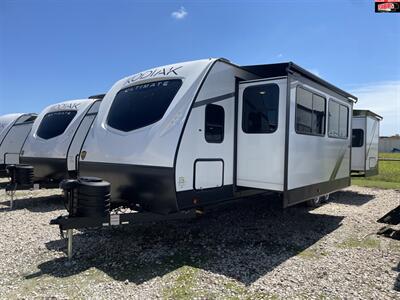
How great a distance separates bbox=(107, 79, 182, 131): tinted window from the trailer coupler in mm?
1384

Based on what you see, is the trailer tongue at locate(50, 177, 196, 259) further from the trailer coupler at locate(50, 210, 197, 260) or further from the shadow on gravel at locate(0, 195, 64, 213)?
the shadow on gravel at locate(0, 195, 64, 213)

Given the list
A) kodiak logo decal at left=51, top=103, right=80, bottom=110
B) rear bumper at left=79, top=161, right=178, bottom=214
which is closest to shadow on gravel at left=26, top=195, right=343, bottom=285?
rear bumper at left=79, top=161, right=178, bottom=214

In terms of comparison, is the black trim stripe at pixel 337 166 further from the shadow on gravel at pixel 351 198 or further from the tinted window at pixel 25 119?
the tinted window at pixel 25 119

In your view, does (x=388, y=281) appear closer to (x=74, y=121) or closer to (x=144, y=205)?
(x=144, y=205)

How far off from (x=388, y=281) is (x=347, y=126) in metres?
5.09

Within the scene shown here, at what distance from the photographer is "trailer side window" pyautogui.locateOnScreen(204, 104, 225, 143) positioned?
5.43 metres

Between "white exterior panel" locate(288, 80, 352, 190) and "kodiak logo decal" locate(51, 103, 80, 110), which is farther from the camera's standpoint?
"kodiak logo decal" locate(51, 103, 80, 110)

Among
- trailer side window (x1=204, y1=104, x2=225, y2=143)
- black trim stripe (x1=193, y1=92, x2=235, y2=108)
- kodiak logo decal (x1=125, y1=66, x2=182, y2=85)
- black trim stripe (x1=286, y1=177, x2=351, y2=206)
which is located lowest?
black trim stripe (x1=286, y1=177, x2=351, y2=206)

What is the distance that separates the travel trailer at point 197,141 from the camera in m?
4.94

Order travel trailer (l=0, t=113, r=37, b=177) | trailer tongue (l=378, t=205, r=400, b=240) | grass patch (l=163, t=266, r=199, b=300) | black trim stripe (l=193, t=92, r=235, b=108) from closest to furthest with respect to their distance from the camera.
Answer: grass patch (l=163, t=266, r=199, b=300)
black trim stripe (l=193, t=92, r=235, b=108)
trailer tongue (l=378, t=205, r=400, b=240)
travel trailer (l=0, t=113, r=37, b=177)

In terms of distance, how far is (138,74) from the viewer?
620cm

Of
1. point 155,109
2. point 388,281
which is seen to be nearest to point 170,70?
point 155,109

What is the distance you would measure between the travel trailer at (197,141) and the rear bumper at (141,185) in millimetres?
15

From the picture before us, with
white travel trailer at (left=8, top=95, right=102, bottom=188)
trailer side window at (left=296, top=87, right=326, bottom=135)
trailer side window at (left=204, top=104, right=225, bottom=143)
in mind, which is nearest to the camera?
trailer side window at (left=204, top=104, right=225, bottom=143)
